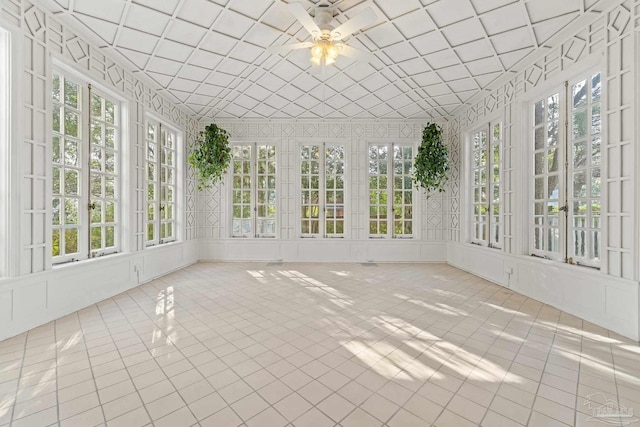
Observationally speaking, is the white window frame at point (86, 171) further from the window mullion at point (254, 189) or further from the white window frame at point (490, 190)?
the white window frame at point (490, 190)

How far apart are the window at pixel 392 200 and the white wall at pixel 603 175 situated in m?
2.30

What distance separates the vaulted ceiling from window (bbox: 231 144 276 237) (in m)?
1.45

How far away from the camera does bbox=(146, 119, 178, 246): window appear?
526 centimetres

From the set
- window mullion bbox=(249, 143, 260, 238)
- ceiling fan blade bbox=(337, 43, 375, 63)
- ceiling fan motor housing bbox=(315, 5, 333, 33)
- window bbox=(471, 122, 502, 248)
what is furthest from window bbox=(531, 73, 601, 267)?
window mullion bbox=(249, 143, 260, 238)

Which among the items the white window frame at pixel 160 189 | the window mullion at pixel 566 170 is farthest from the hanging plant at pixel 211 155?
the window mullion at pixel 566 170

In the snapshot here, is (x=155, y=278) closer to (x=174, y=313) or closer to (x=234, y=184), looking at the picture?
(x=174, y=313)

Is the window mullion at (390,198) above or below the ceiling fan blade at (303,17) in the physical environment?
below

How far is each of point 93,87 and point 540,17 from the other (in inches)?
241

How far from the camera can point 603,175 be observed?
10.4ft

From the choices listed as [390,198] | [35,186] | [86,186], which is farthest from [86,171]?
[390,198]

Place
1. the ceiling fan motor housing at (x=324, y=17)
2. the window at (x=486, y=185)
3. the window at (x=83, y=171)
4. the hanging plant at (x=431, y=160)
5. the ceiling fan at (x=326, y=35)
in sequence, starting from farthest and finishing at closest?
1. the hanging plant at (x=431, y=160)
2. the window at (x=486, y=185)
3. the window at (x=83, y=171)
4. the ceiling fan motor housing at (x=324, y=17)
5. the ceiling fan at (x=326, y=35)

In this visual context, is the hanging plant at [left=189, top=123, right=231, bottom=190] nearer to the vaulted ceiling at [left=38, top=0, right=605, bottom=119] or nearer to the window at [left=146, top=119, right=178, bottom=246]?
the window at [left=146, top=119, right=178, bottom=246]

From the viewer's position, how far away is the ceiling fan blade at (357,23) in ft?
9.25

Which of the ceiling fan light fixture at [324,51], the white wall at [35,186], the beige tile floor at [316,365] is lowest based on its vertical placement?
the beige tile floor at [316,365]
